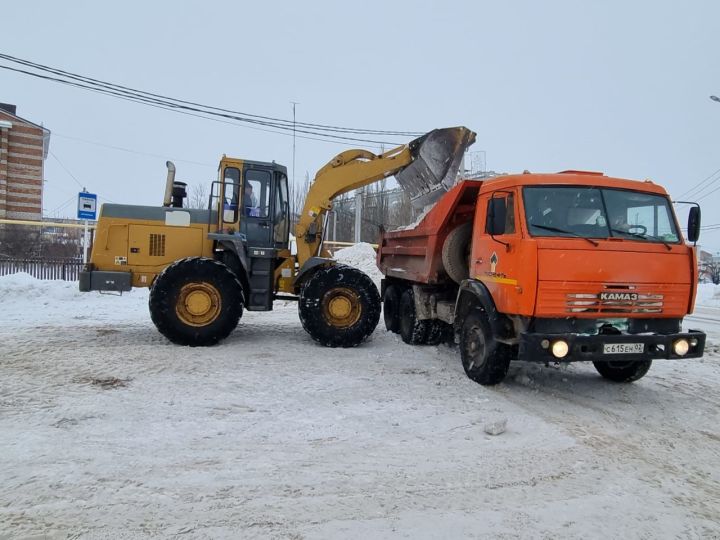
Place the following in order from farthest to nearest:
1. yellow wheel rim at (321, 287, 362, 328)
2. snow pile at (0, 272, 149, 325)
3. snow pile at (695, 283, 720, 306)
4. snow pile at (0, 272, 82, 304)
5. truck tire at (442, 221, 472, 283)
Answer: snow pile at (695, 283, 720, 306) < snow pile at (0, 272, 82, 304) < snow pile at (0, 272, 149, 325) < yellow wheel rim at (321, 287, 362, 328) < truck tire at (442, 221, 472, 283)

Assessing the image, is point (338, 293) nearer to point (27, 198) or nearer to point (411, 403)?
point (411, 403)

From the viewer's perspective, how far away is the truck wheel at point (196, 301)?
8.04 metres

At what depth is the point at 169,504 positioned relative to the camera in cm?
330

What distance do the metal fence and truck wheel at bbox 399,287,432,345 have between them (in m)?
9.93

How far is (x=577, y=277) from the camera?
5293mm

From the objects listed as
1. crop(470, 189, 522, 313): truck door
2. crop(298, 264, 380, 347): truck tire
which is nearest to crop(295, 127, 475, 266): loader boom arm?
crop(298, 264, 380, 347): truck tire

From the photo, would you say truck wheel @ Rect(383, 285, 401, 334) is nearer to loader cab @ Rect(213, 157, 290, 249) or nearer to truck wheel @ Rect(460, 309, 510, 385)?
loader cab @ Rect(213, 157, 290, 249)

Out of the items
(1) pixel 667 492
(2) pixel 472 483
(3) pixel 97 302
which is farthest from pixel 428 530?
(3) pixel 97 302

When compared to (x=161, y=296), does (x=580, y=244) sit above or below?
above

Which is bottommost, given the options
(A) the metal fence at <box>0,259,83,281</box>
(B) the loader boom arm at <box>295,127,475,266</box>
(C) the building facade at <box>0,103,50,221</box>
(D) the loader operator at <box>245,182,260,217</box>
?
(A) the metal fence at <box>0,259,83,281</box>

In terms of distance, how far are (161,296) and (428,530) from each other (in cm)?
607

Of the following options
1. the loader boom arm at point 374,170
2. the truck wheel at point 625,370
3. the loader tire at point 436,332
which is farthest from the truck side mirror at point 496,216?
the loader boom arm at point 374,170

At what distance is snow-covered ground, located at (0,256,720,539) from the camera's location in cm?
322

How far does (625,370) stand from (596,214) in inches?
88.5
